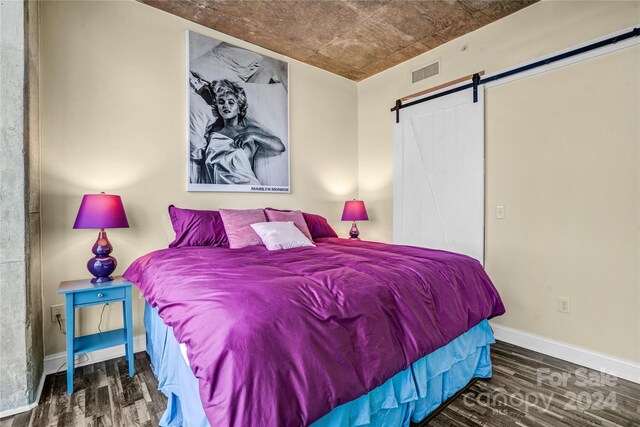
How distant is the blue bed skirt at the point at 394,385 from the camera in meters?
1.25

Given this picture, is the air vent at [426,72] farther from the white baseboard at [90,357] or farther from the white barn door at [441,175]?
the white baseboard at [90,357]

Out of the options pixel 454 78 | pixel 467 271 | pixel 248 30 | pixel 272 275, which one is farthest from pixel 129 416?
pixel 454 78

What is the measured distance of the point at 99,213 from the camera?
2109 mm

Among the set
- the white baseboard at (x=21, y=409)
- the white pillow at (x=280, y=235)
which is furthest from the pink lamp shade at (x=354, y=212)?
→ the white baseboard at (x=21, y=409)

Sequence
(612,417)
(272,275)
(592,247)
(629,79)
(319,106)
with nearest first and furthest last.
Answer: (272,275) < (612,417) < (629,79) < (592,247) < (319,106)

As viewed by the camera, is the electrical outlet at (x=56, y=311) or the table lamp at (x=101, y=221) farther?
the electrical outlet at (x=56, y=311)

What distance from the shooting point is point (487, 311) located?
6.44 ft

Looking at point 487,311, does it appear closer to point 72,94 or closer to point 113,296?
point 113,296

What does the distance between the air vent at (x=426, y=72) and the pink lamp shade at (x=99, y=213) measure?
319 centimetres

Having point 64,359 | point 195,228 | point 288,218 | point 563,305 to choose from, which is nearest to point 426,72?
point 288,218

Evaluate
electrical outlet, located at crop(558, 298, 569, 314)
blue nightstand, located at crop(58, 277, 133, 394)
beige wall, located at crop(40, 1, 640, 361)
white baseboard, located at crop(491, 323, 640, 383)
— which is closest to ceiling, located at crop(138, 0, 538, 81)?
beige wall, located at crop(40, 1, 640, 361)

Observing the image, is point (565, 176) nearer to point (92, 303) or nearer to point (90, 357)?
point (92, 303)

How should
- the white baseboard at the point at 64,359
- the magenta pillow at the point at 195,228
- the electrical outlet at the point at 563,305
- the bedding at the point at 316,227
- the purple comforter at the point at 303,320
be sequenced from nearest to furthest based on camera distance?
the purple comforter at the point at 303,320
the white baseboard at the point at 64,359
the electrical outlet at the point at 563,305
the magenta pillow at the point at 195,228
the bedding at the point at 316,227

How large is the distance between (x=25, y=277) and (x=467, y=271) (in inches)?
102
